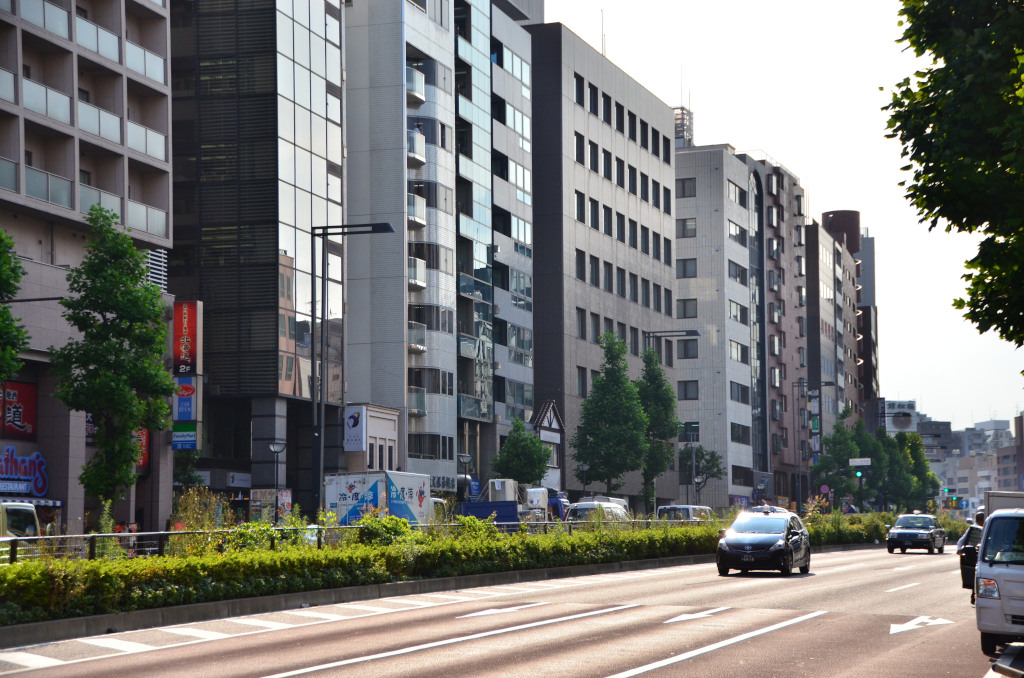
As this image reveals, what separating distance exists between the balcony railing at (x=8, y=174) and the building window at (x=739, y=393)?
82.9 metres

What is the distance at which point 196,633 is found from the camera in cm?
2031

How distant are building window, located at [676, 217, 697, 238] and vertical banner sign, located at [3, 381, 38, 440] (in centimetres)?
8205

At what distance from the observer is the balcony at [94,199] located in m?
44.9

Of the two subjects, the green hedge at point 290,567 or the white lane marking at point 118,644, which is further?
the green hedge at point 290,567

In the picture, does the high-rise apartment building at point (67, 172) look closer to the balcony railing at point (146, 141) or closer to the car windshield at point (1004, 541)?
the balcony railing at point (146, 141)

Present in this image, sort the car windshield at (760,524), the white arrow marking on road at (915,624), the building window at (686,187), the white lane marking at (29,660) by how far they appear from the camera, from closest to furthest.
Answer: the white lane marking at (29,660)
the white arrow marking on road at (915,624)
the car windshield at (760,524)
the building window at (686,187)

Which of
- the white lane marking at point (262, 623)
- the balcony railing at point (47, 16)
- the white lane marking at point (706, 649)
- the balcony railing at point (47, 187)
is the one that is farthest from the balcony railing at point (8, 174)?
the white lane marking at point (706, 649)

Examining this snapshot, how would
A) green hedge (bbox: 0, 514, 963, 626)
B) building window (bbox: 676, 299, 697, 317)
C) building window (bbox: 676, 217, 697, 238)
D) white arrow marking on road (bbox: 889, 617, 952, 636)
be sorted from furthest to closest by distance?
building window (bbox: 676, 217, 697, 238)
building window (bbox: 676, 299, 697, 317)
white arrow marking on road (bbox: 889, 617, 952, 636)
green hedge (bbox: 0, 514, 963, 626)

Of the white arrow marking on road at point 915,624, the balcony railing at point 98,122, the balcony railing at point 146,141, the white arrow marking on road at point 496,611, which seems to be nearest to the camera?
the white arrow marking on road at point 915,624

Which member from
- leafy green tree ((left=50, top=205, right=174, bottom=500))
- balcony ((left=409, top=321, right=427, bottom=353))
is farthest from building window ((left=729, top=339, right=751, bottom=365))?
leafy green tree ((left=50, top=205, right=174, bottom=500))

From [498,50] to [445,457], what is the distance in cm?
2496

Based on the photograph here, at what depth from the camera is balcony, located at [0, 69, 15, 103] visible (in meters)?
41.9

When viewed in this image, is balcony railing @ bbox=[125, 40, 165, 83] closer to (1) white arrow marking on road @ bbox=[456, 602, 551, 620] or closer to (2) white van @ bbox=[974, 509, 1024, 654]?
(1) white arrow marking on road @ bbox=[456, 602, 551, 620]

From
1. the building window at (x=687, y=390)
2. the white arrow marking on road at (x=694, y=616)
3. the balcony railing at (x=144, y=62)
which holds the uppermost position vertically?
the balcony railing at (x=144, y=62)
